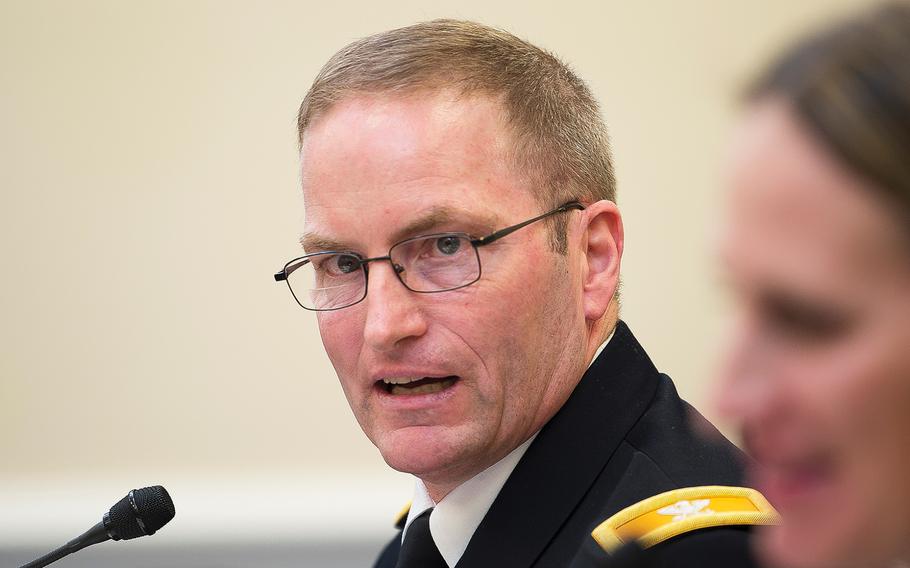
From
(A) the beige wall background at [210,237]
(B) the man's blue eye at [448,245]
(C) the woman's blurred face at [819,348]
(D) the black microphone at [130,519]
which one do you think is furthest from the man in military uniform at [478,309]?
(A) the beige wall background at [210,237]

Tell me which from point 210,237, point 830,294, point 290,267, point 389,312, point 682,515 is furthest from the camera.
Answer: point 210,237

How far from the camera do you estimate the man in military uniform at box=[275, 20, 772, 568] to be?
1364mm

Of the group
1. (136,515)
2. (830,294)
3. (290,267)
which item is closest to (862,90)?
(830,294)

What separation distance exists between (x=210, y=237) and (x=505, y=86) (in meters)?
2.01

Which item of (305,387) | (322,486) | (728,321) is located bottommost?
(728,321)

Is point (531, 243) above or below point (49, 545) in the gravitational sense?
below

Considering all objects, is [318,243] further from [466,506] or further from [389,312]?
[466,506]

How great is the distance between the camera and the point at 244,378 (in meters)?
3.30

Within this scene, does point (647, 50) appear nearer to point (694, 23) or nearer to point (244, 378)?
point (694, 23)

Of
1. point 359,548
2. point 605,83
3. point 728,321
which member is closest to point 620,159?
point 605,83

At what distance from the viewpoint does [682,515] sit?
Result: 125cm

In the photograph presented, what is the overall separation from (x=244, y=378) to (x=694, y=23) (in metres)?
1.60

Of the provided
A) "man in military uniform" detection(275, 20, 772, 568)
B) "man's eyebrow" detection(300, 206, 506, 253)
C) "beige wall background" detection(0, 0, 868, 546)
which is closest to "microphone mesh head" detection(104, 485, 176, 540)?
"man in military uniform" detection(275, 20, 772, 568)

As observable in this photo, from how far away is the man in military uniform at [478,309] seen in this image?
53.7 inches
